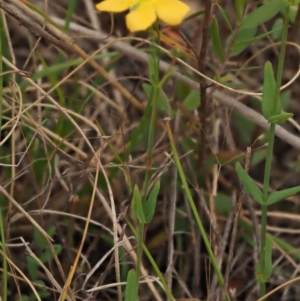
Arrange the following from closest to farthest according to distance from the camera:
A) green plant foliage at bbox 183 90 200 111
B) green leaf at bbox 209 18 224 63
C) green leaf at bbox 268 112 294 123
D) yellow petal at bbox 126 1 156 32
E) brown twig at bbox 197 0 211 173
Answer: yellow petal at bbox 126 1 156 32
green leaf at bbox 268 112 294 123
brown twig at bbox 197 0 211 173
green leaf at bbox 209 18 224 63
green plant foliage at bbox 183 90 200 111

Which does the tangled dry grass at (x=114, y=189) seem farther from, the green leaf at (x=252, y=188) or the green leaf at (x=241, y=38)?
the green leaf at (x=252, y=188)

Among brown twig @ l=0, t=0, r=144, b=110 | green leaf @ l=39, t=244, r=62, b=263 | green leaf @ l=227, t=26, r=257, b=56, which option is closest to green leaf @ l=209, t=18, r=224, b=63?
green leaf @ l=227, t=26, r=257, b=56

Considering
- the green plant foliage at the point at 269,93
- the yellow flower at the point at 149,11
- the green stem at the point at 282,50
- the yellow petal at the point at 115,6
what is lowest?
the green plant foliage at the point at 269,93

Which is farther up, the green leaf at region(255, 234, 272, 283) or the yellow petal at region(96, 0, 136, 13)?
the yellow petal at region(96, 0, 136, 13)

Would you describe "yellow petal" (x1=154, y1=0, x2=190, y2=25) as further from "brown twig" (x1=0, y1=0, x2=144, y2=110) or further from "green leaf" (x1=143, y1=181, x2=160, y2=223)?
"brown twig" (x1=0, y1=0, x2=144, y2=110)

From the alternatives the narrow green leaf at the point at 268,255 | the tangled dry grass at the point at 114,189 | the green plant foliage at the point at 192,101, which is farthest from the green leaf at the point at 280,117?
the green plant foliage at the point at 192,101

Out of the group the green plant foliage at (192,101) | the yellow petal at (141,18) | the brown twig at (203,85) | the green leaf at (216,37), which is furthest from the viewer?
the green plant foliage at (192,101)

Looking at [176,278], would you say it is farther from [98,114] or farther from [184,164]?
[98,114]
